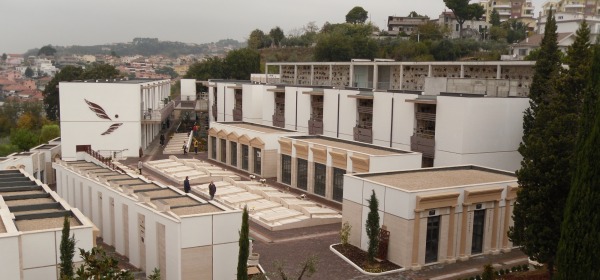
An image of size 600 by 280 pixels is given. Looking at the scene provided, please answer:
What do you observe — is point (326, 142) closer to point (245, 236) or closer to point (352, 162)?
point (352, 162)

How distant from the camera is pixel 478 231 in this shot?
24.8m

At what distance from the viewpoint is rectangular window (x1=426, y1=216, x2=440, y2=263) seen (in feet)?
76.5

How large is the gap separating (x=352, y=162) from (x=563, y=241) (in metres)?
16.3

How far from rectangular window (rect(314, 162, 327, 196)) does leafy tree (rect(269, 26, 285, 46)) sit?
332 feet

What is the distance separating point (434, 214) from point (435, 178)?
3792 millimetres

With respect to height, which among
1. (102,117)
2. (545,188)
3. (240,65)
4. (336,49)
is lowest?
(102,117)

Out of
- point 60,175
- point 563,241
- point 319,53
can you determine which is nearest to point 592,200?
point 563,241

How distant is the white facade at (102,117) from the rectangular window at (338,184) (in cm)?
2295

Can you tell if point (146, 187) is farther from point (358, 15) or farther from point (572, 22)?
point (358, 15)

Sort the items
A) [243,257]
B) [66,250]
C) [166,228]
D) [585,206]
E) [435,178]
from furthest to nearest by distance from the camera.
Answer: [435,178], [166,228], [243,257], [66,250], [585,206]

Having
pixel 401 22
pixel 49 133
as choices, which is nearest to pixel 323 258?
pixel 49 133

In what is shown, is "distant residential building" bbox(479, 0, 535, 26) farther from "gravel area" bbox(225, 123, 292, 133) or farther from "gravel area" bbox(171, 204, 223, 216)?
"gravel area" bbox(171, 204, 223, 216)

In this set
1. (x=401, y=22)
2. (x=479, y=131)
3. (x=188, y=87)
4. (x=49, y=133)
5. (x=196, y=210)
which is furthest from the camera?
(x=401, y=22)

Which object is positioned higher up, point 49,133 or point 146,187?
point 146,187
